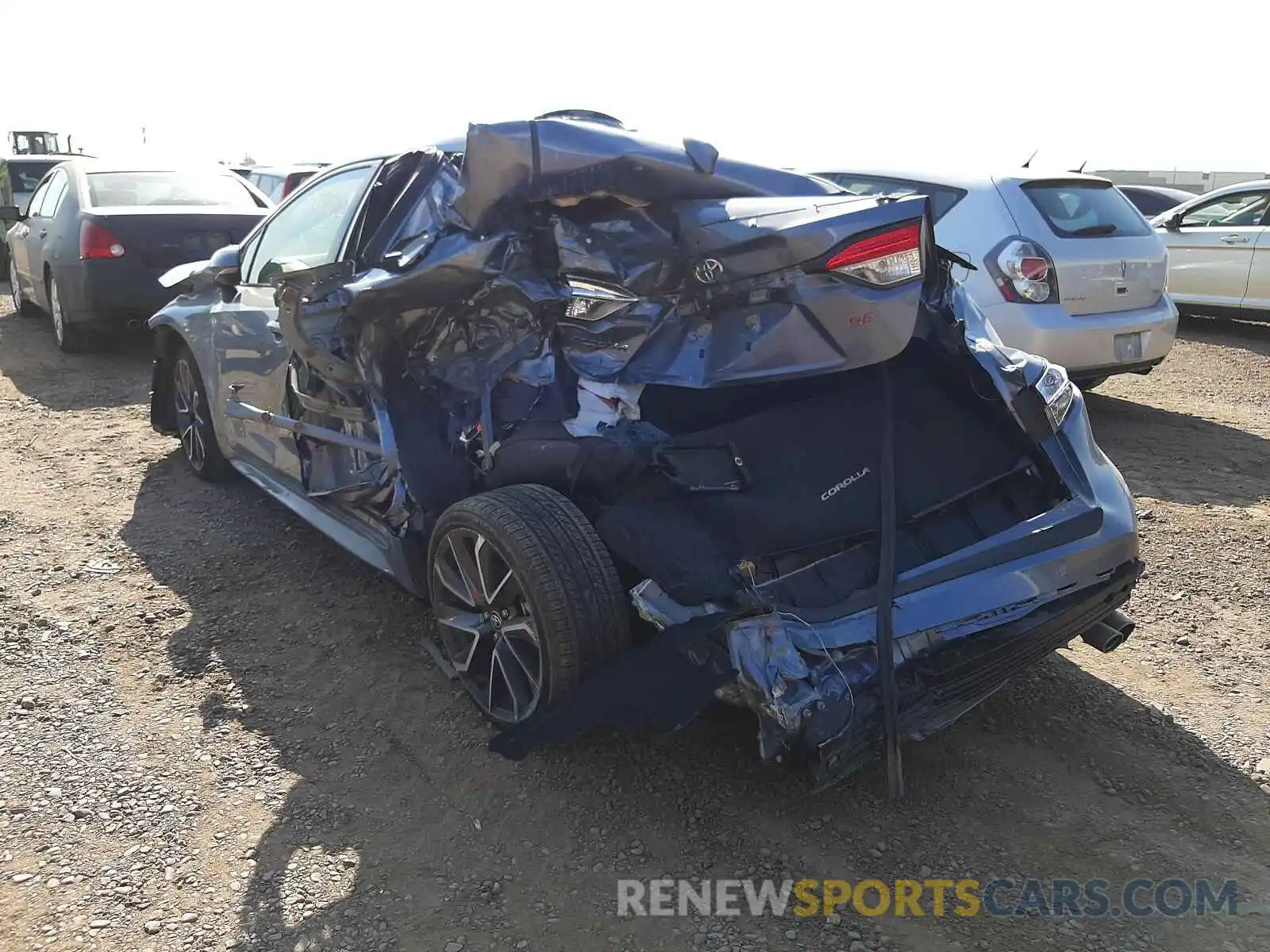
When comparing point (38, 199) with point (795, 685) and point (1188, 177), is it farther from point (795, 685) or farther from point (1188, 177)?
point (1188, 177)

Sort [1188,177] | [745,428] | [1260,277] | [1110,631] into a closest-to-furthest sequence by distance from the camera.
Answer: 1. [745,428]
2. [1110,631]
3. [1260,277]
4. [1188,177]

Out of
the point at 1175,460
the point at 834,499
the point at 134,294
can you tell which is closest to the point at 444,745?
the point at 834,499

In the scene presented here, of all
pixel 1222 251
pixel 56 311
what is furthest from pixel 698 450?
pixel 1222 251

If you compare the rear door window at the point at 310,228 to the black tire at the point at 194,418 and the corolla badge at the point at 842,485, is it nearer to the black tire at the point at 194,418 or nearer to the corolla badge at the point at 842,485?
the black tire at the point at 194,418

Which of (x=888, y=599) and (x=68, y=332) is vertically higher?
(x=888, y=599)

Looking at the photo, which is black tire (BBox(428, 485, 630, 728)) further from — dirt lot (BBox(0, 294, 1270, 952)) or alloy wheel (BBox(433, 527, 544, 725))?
dirt lot (BBox(0, 294, 1270, 952))

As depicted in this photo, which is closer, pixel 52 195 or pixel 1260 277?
pixel 52 195

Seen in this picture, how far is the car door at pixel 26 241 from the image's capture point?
977 cm

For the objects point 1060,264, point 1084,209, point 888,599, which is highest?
point 1084,209

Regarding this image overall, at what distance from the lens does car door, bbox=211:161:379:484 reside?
4090mm

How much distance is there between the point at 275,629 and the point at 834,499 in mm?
2263

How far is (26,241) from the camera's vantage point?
995 cm

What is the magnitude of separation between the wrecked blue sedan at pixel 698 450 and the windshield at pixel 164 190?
588cm

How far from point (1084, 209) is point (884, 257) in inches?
167
